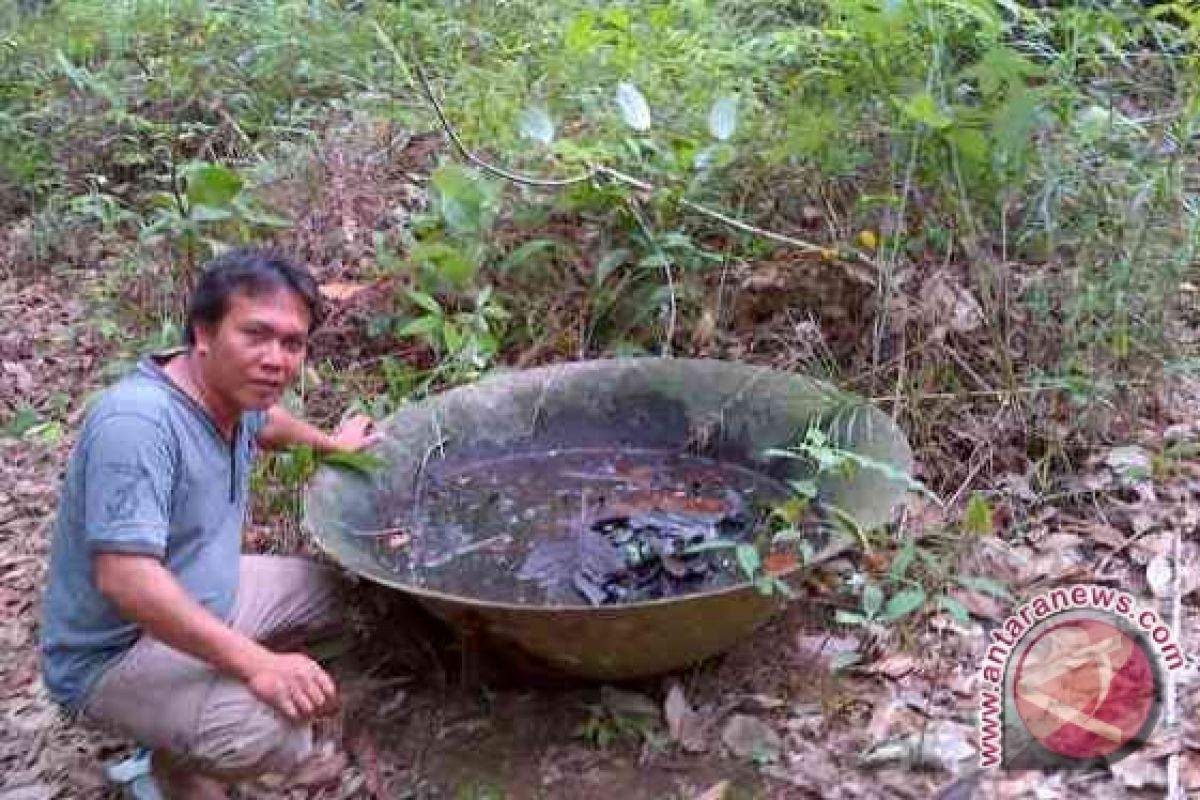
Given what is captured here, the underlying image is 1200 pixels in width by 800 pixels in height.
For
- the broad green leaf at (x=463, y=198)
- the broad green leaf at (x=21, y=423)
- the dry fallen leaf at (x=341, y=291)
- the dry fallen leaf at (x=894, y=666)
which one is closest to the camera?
the dry fallen leaf at (x=894, y=666)

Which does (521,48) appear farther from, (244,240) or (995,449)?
(995,449)

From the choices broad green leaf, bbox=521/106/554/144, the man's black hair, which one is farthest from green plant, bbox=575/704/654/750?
broad green leaf, bbox=521/106/554/144

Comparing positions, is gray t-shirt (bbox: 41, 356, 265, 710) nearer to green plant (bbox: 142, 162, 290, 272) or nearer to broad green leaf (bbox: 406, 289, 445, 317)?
broad green leaf (bbox: 406, 289, 445, 317)

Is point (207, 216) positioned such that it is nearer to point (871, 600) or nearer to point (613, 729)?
point (613, 729)

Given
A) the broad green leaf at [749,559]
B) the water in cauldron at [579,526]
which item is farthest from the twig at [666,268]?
the broad green leaf at [749,559]

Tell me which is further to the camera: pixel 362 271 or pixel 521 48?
pixel 521 48

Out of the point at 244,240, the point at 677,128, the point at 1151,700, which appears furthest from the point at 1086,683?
the point at 244,240

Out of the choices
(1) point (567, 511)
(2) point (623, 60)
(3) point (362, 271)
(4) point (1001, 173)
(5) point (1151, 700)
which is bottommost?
(5) point (1151, 700)

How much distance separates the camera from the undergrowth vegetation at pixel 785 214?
3348 millimetres

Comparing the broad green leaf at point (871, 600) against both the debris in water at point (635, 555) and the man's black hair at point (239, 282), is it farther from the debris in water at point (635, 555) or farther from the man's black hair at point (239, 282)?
the man's black hair at point (239, 282)

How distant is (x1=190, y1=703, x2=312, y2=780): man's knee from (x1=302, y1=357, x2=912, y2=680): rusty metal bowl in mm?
332

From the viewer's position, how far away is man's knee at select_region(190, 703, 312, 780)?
88.4 inches

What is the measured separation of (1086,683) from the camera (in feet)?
7.97

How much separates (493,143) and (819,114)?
127 centimetres
